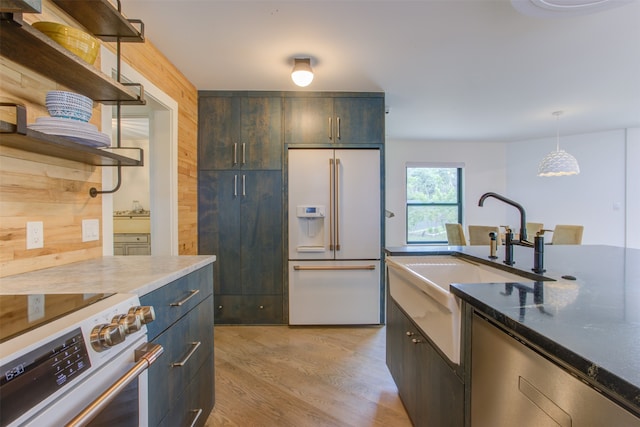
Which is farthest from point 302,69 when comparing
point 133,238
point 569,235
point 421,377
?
point 569,235

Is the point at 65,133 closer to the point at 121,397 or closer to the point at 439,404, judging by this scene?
the point at 121,397

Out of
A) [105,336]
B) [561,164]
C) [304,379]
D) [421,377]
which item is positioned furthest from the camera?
[561,164]

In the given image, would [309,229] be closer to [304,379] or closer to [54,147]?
[304,379]

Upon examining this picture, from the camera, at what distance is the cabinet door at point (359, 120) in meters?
2.80

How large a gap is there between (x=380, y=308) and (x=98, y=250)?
2.36m

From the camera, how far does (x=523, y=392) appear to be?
2.17 ft

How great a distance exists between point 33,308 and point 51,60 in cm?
94

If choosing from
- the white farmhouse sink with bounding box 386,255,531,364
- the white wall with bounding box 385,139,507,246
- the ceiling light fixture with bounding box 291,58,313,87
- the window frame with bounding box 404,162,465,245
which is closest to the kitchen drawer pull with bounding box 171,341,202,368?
the white farmhouse sink with bounding box 386,255,531,364

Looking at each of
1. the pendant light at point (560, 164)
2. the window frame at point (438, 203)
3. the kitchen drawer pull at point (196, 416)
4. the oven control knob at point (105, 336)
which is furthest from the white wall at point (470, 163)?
the oven control knob at point (105, 336)

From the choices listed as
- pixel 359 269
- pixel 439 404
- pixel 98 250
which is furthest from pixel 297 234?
pixel 439 404

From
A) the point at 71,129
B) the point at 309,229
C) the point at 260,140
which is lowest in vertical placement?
the point at 309,229

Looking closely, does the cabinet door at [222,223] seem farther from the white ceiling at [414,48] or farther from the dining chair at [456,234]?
the dining chair at [456,234]

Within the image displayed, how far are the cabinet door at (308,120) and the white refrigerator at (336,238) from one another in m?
0.14

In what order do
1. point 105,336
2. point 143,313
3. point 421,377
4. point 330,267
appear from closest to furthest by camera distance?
point 105,336 < point 143,313 < point 421,377 < point 330,267
